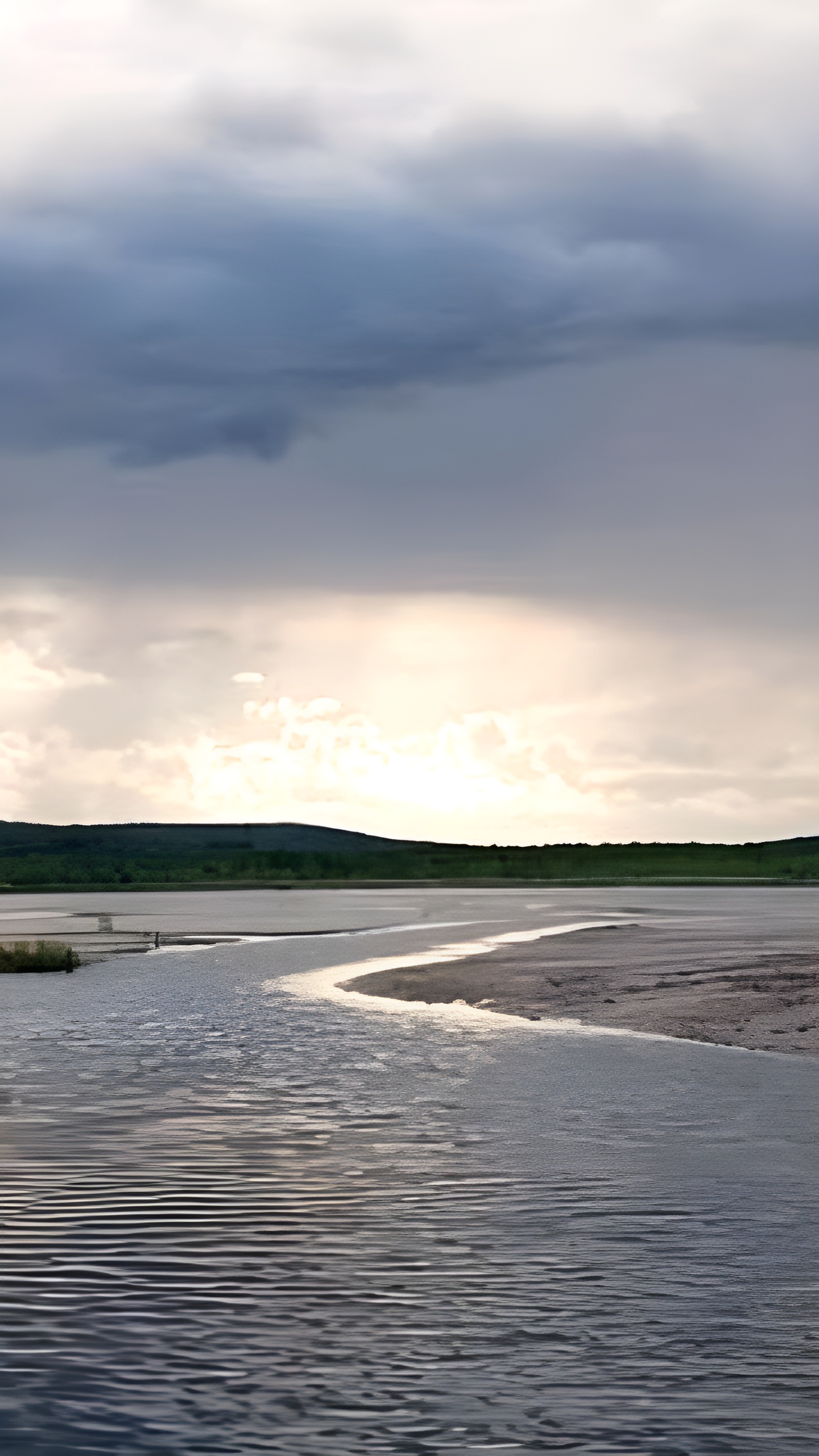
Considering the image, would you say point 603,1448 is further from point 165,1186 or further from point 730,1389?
point 165,1186

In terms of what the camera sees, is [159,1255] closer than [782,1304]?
No

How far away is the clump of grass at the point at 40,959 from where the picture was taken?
48938 millimetres

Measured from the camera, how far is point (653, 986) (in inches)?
1492

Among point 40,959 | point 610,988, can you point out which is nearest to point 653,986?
point 610,988

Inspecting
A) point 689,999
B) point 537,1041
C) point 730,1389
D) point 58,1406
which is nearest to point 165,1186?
point 58,1406

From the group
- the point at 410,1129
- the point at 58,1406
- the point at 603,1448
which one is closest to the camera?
the point at 603,1448

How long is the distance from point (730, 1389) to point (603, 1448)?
125 centimetres

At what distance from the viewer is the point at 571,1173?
15.3 meters

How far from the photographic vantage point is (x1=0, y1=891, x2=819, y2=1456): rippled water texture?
28.0 ft

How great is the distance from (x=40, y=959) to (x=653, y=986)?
21866 millimetres

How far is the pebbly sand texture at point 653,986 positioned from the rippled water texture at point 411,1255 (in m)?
4.91

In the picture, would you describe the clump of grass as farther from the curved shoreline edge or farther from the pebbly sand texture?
the pebbly sand texture

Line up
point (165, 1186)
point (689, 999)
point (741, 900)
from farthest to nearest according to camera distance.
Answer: point (741, 900) → point (689, 999) → point (165, 1186)

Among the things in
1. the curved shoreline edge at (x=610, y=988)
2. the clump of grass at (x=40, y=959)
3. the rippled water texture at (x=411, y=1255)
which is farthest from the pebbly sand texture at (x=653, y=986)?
the clump of grass at (x=40, y=959)
